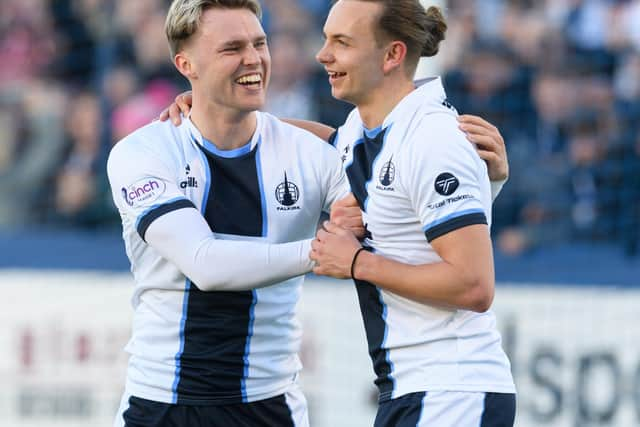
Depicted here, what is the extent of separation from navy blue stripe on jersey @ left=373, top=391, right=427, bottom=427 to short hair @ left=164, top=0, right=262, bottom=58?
1.49 meters

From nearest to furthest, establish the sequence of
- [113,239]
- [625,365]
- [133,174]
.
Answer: [133,174]
[625,365]
[113,239]

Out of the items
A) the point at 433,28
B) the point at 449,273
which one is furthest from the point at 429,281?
the point at 433,28

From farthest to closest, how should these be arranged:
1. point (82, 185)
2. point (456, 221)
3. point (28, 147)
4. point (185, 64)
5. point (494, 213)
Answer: point (28, 147)
point (82, 185)
point (494, 213)
point (185, 64)
point (456, 221)

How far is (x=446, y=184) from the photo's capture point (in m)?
3.45

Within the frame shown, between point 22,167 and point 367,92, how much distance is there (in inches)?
174

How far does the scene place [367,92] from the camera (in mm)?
3783

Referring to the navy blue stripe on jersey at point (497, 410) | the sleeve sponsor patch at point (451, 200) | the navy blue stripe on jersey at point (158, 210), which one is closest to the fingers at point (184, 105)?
the navy blue stripe on jersey at point (158, 210)

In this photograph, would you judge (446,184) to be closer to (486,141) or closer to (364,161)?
(486,141)

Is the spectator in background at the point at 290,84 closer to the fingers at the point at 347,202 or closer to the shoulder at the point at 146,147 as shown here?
the shoulder at the point at 146,147

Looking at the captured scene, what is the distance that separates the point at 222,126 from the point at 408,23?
820 millimetres

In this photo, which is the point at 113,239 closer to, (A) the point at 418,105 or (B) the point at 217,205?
(B) the point at 217,205

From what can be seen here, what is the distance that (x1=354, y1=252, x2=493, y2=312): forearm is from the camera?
135 inches

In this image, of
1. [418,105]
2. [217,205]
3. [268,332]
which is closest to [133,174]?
[217,205]

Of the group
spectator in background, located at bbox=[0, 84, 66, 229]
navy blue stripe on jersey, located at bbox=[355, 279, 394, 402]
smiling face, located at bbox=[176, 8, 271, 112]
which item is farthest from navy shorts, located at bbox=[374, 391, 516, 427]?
spectator in background, located at bbox=[0, 84, 66, 229]
